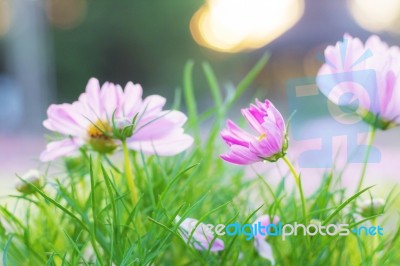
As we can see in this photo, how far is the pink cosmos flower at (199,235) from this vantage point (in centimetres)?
27

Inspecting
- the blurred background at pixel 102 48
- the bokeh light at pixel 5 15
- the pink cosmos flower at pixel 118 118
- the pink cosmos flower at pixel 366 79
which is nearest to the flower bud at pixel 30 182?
the pink cosmos flower at pixel 118 118

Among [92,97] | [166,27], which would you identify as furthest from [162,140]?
[166,27]

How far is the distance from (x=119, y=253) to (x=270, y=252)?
7cm

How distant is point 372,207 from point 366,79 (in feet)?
0.18

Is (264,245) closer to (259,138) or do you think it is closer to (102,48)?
(259,138)

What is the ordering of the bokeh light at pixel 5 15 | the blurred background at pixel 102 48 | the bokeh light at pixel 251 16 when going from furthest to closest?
the bokeh light at pixel 5 15
the blurred background at pixel 102 48
the bokeh light at pixel 251 16

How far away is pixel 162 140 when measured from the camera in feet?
0.98

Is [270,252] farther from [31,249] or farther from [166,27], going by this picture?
[166,27]

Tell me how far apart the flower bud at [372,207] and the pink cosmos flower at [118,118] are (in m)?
0.08

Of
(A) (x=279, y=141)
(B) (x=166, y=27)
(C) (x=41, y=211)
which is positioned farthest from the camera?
(B) (x=166, y=27)

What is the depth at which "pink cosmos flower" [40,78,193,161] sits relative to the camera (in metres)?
0.29

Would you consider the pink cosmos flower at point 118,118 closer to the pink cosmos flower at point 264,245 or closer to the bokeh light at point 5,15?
the pink cosmos flower at point 264,245

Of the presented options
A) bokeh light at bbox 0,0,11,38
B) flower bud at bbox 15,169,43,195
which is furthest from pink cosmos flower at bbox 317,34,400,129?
bokeh light at bbox 0,0,11,38

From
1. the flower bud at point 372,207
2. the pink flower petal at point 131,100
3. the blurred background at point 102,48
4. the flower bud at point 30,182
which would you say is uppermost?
the pink flower petal at point 131,100
